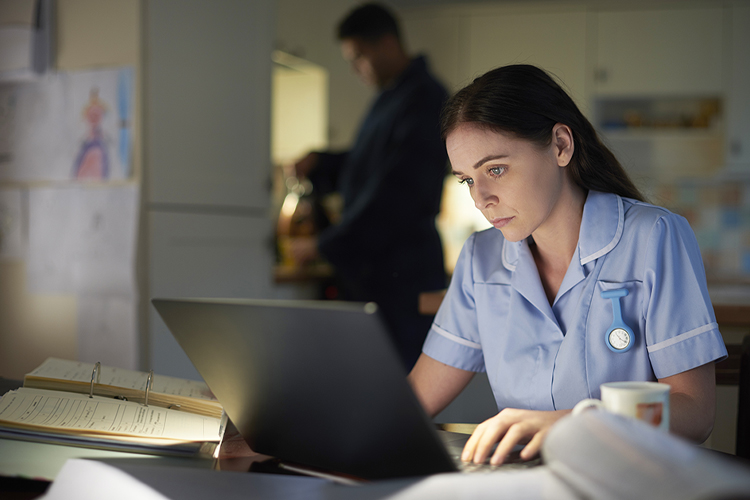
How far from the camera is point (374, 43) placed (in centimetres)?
207

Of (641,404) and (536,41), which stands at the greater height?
(536,41)

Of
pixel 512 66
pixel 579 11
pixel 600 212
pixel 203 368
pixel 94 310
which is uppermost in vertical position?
pixel 579 11

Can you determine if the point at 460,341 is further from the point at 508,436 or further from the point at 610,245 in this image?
the point at 508,436

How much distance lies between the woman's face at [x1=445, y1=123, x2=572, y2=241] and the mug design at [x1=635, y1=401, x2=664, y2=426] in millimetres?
461

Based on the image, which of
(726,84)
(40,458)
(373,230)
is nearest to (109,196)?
(373,230)

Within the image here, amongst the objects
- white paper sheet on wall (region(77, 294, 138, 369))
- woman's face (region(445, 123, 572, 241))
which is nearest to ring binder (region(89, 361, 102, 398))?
woman's face (region(445, 123, 572, 241))

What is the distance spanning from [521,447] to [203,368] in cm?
33

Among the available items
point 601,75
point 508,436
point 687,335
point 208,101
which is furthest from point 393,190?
point 601,75

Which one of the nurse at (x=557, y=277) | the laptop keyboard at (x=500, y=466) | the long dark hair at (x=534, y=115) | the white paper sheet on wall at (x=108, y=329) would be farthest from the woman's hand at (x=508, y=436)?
the white paper sheet on wall at (x=108, y=329)

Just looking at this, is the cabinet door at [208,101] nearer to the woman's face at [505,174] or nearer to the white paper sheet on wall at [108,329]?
the white paper sheet on wall at [108,329]

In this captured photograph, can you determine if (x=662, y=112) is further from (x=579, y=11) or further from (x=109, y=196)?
(x=109, y=196)

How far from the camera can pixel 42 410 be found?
0.76 meters

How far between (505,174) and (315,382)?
1.73 feet

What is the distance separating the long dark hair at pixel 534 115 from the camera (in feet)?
3.25
